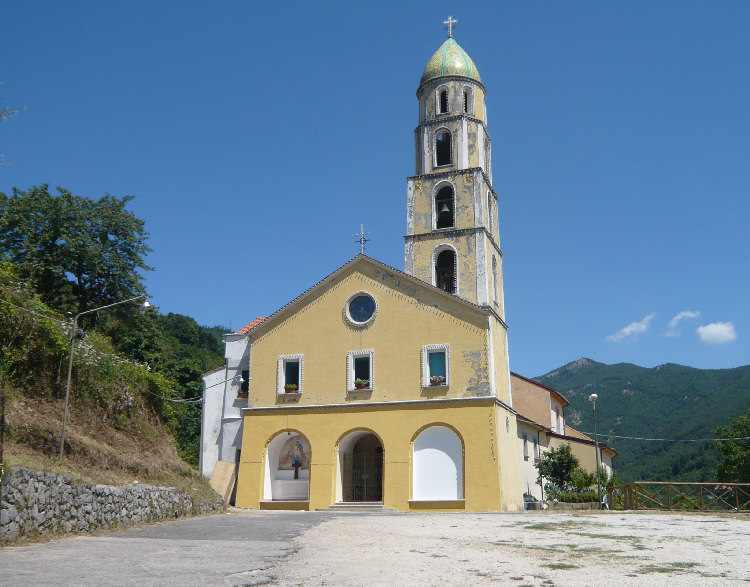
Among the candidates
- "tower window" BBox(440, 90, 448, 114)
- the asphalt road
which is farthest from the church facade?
the asphalt road

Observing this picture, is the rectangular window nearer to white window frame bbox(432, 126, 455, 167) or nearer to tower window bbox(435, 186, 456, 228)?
tower window bbox(435, 186, 456, 228)

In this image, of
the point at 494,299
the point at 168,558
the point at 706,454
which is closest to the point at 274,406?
the point at 494,299

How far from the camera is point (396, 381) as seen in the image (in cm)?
2945

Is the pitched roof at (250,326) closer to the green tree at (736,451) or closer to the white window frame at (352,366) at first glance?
the white window frame at (352,366)

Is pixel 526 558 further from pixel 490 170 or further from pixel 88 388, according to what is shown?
pixel 490 170

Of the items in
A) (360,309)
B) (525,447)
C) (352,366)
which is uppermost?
(360,309)

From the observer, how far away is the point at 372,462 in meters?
30.9

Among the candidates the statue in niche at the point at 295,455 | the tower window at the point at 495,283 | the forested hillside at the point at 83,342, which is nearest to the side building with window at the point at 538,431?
the tower window at the point at 495,283

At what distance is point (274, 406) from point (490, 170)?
1663cm

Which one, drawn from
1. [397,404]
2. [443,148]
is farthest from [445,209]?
[397,404]

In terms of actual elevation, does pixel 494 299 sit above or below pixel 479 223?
below

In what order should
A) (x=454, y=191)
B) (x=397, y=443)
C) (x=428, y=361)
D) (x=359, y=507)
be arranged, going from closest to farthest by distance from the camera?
(x=359, y=507)
(x=397, y=443)
(x=428, y=361)
(x=454, y=191)

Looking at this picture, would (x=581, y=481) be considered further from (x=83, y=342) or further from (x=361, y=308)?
(x=83, y=342)

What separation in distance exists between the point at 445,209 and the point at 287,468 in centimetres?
1445
